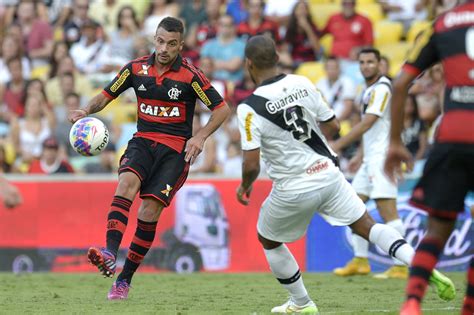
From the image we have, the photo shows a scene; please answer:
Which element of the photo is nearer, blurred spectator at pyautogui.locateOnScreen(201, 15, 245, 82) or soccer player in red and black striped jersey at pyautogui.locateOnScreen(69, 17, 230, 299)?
soccer player in red and black striped jersey at pyautogui.locateOnScreen(69, 17, 230, 299)

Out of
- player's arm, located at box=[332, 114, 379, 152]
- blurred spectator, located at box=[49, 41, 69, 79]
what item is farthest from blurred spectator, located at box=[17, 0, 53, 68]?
player's arm, located at box=[332, 114, 379, 152]

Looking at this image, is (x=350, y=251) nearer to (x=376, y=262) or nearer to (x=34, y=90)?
(x=376, y=262)

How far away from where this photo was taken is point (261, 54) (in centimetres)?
840

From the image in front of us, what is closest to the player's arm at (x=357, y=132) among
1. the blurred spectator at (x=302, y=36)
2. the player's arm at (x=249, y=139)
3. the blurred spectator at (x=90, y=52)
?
the player's arm at (x=249, y=139)

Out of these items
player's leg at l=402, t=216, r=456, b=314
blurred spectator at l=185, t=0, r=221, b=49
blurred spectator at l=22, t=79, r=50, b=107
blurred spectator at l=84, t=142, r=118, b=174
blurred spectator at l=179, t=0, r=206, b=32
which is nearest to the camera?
player's leg at l=402, t=216, r=456, b=314

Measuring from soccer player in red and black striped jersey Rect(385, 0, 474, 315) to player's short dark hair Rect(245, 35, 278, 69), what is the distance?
209 cm

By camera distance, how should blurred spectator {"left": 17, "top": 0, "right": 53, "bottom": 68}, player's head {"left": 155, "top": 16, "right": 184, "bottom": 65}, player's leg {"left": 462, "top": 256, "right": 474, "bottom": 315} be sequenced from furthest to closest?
1. blurred spectator {"left": 17, "top": 0, "right": 53, "bottom": 68}
2. player's head {"left": 155, "top": 16, "right": 184, "bottom": 65}
3. player's leg {"left": 462, "top": 256, "right": 474, "bottom": 315}

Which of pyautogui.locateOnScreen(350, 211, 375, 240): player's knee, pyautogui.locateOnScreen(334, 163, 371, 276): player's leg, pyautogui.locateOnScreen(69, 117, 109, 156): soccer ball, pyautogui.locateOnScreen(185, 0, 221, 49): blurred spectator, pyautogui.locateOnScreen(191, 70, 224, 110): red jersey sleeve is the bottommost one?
pyautogui.locateOnScreen(334, 163, 371, 276): player's leg

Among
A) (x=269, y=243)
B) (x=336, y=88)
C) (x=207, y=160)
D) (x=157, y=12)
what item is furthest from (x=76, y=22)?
(x=269, y=243)

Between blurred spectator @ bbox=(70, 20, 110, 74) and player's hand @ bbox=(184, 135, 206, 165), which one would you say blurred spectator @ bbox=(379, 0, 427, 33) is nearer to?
blurred spectator @ bbox=(70, 20, 110, 74)

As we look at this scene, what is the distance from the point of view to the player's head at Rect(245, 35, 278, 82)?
8375mm

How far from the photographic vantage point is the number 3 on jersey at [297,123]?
27.7 ft

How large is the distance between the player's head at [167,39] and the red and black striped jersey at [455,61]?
12.1 ft

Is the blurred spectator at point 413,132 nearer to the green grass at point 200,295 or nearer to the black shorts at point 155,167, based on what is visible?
the green grass at point 200,295
